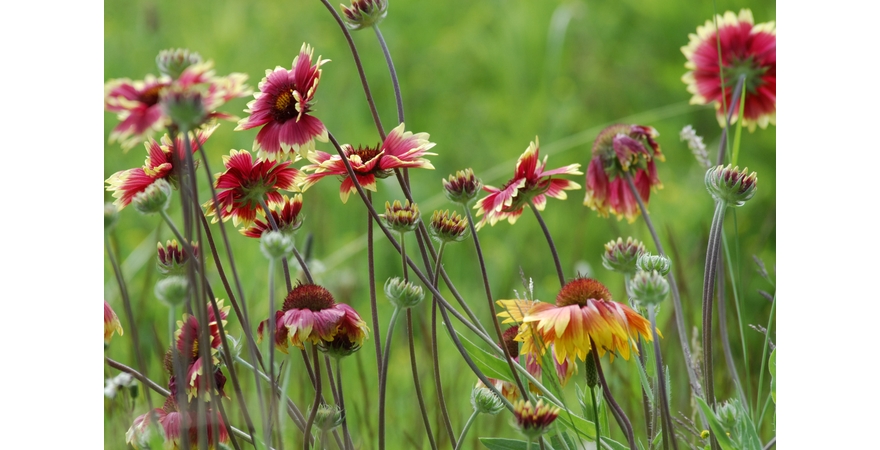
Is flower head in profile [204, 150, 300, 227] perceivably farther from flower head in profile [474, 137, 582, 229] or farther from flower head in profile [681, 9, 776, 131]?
flower head in profile [681, 9, 776, 131]

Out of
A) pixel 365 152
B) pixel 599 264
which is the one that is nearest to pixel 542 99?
pixel 599 264

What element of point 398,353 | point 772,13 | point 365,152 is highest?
point 772,13

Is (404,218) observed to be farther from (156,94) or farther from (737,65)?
(737,65)

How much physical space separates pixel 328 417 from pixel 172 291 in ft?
0.39

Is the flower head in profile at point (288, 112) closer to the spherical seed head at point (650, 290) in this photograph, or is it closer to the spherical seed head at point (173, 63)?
the spherical seed head at point (173, 63)

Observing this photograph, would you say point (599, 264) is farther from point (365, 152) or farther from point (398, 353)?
point (365, 152)

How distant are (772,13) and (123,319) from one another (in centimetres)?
122

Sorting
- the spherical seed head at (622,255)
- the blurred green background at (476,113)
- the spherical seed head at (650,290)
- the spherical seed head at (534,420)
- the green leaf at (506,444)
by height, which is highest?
the blurred green background at (476,113)

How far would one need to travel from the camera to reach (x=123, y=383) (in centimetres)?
51

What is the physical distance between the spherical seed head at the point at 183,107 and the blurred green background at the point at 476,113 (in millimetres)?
647

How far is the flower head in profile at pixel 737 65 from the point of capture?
67 cm

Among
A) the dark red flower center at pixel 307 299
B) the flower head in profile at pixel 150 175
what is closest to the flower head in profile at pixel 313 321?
the dark red flower center at pixel 307 299

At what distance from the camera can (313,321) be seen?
0.42m

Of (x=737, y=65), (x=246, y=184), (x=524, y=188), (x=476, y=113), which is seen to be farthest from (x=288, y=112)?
(x=476, y=113)
